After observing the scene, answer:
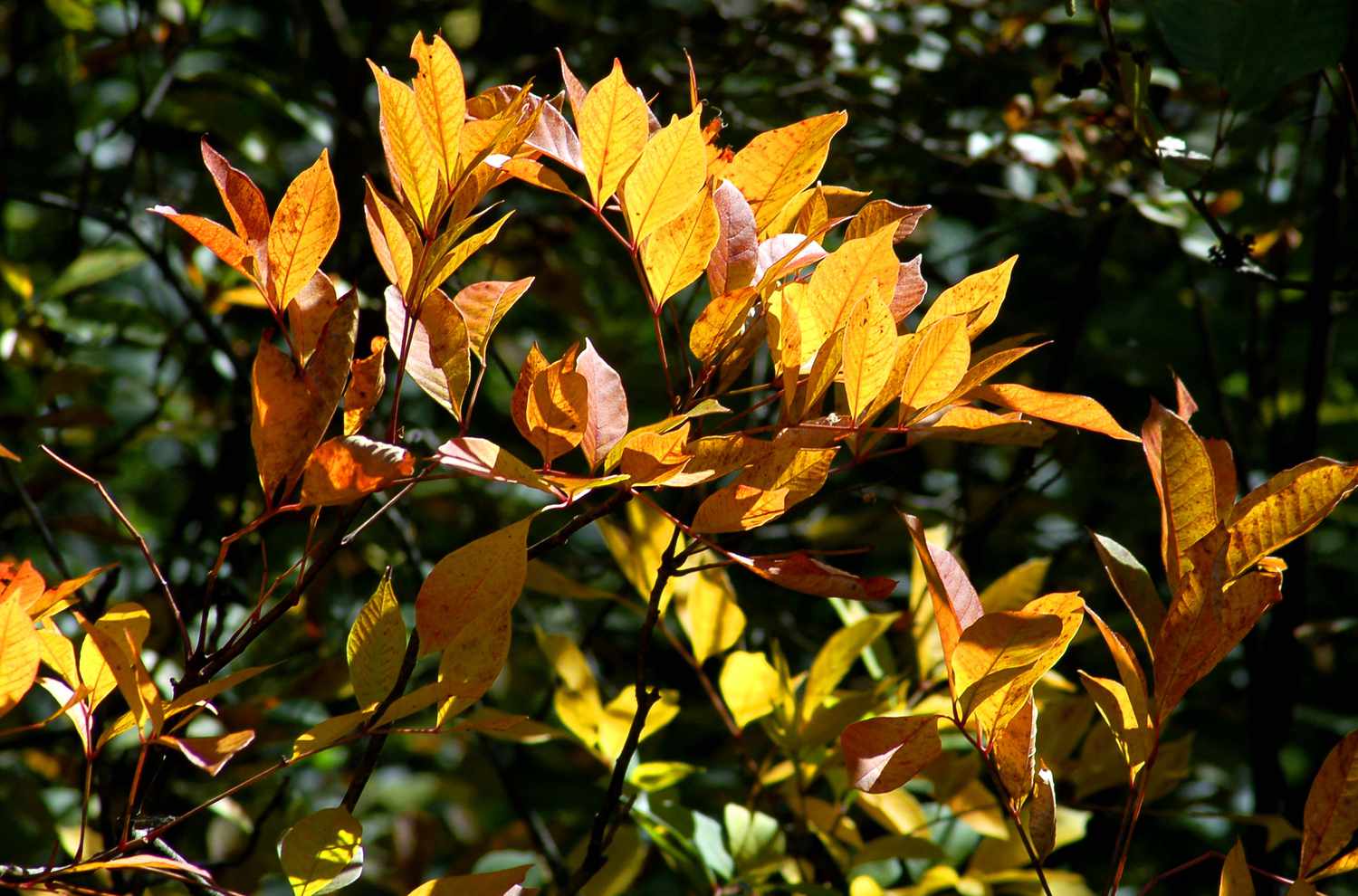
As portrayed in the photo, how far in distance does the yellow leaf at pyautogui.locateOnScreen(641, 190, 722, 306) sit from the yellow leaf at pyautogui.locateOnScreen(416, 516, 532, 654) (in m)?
0.11

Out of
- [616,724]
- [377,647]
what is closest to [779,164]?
[377,647]

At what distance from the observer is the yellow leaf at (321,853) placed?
0.43 m

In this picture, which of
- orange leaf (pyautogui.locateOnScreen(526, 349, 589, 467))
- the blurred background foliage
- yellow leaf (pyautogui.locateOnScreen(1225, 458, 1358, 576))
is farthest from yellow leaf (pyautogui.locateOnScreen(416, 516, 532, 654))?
the blurred background foliage

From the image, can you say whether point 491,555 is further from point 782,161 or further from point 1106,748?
point 1106,748

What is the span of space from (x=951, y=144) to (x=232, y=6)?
172 centimetres

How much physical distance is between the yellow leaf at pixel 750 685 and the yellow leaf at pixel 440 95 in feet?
1.24

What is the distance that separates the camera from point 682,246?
0.45 meters

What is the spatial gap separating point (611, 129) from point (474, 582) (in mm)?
174

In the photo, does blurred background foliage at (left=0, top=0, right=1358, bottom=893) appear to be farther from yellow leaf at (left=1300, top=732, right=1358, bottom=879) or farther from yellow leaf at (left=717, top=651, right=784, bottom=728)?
yellow leaf at (left=1300, top=732, right=1358, bottom=879)

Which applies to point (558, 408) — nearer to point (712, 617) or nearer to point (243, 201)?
point (243, 201)

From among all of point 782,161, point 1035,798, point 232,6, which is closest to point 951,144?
point 782,161

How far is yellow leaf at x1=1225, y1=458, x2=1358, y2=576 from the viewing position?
0.41 m

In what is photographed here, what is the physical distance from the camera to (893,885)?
0.89m

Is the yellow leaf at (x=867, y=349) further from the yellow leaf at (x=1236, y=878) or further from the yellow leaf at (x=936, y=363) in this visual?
the yellow leaf at (x=1236, y=878)
